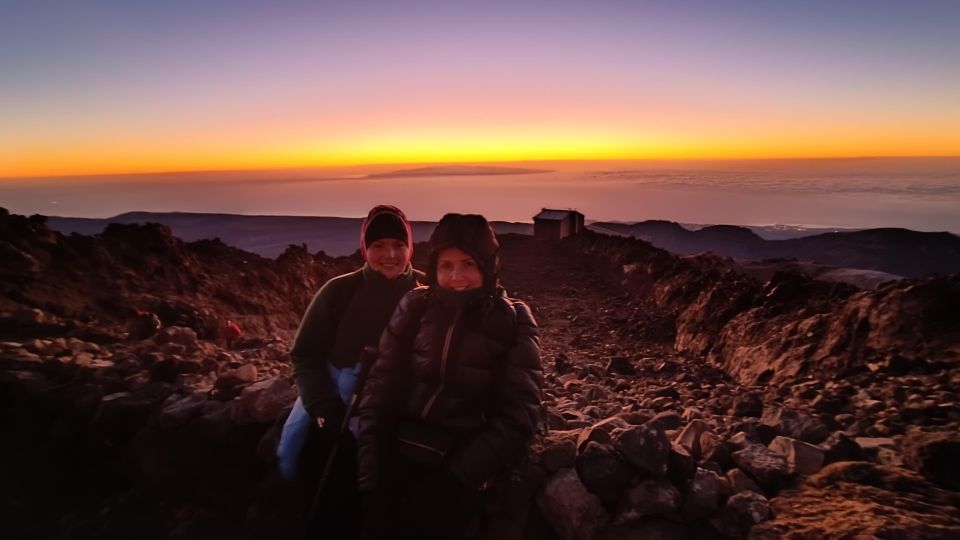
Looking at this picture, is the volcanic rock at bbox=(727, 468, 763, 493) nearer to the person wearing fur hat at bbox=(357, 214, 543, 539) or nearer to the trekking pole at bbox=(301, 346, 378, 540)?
the person wearing fur hat at bbox=(357, 214, 543, 539)

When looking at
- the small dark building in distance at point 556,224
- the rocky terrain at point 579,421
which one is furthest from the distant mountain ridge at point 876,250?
the rocky terrain at point 579,421

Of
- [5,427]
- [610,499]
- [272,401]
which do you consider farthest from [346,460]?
[5,427]

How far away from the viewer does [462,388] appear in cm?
274

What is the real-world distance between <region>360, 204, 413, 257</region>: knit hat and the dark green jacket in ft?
0.80

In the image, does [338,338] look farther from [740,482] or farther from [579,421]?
[740,482]

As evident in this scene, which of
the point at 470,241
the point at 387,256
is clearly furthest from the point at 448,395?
the point at 387,256

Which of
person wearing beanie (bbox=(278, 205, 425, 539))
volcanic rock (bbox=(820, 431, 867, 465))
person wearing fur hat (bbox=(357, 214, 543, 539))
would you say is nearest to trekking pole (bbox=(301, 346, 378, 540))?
person wearing beanie (bbox=(278, 205, 425, 539))

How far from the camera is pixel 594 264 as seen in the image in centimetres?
2425

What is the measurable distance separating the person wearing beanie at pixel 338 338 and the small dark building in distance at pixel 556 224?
114 ft

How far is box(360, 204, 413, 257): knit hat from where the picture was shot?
3.40 m

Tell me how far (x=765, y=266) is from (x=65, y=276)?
91.4 feet

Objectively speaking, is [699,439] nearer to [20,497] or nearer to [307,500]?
[307,500]

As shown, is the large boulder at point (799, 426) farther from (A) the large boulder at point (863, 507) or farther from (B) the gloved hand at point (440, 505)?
(B) the gloved hand at point (440, 505)

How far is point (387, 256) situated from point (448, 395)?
1.19 m
